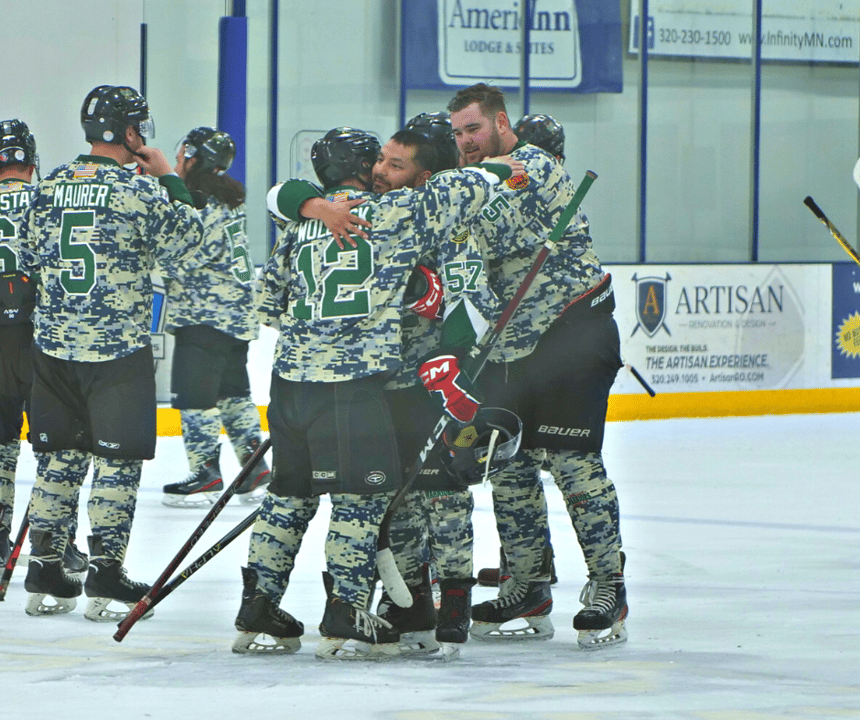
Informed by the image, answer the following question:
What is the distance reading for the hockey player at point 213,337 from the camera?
6.93 meters

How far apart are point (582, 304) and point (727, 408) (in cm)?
704

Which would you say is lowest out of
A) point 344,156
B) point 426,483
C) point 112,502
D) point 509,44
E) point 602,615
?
point 602,615

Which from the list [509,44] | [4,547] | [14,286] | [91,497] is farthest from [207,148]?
[509,44]

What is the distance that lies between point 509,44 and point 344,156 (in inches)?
343

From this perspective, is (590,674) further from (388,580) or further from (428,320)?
(428,320)

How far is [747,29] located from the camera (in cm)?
1323

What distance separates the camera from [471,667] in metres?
4.04

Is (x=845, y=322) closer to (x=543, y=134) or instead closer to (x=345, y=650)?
(x=543, y=134)

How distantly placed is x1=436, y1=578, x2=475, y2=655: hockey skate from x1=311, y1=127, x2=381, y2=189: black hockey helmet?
109 cm

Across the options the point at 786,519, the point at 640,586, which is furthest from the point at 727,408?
the point at 640,586

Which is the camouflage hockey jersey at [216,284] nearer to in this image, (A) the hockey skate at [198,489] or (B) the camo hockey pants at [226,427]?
(B) the camo hockey pants at [226,427]

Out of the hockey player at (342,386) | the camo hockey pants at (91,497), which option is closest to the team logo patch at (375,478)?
the hockey player at (342,386)

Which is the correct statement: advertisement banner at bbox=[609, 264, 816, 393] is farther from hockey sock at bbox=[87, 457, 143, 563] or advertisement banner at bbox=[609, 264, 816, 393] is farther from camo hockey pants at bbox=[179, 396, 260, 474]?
hockey sock at bbox=[87, 457, 143, 563]

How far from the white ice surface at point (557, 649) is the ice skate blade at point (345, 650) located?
3 cm
